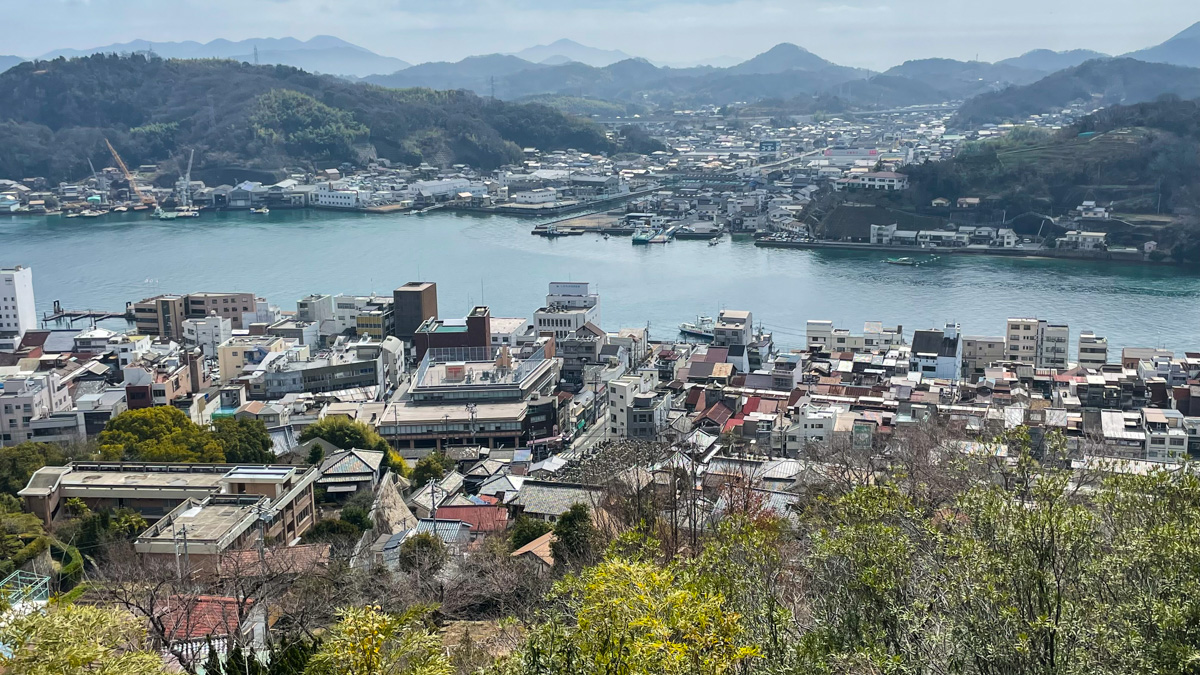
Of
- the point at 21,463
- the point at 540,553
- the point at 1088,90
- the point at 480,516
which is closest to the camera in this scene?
the point at 540,553

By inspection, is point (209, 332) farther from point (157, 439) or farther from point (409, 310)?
point (157, 439)

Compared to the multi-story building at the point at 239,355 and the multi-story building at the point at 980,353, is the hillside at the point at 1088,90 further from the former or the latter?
the multi-story building at the point at 239,355

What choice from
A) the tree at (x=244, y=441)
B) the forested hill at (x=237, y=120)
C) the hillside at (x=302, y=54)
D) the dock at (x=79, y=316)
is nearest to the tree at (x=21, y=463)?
the tree at (x=244, y=441)

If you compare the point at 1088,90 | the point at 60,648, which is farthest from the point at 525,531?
the point at 1088,90

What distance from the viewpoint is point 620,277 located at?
42.3ft

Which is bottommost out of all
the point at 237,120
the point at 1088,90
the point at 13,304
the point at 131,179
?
the point at 13,304

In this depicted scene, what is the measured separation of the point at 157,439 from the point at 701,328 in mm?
5466

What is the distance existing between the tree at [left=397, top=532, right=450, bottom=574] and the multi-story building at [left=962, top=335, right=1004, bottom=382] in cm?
529

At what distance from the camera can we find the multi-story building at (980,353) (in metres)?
8.06

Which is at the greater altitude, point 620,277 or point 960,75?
point 960,75

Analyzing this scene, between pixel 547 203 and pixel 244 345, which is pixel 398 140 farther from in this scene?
pixel 244 345

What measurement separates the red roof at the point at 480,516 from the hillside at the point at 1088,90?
95.1 feet

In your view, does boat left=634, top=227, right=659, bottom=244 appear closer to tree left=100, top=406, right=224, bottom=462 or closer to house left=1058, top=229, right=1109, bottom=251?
house left=1058, top=229, right=1109, bottom=251

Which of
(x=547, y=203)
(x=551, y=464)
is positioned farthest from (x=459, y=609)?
(x=547, y=203)
